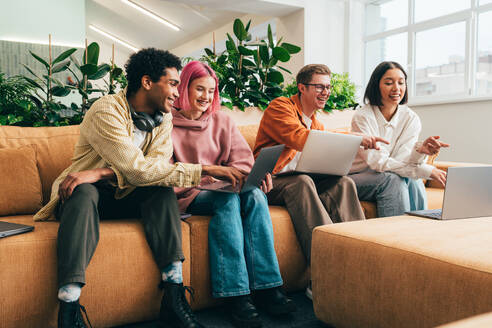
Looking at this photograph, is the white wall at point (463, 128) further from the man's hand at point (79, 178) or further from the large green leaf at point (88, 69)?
the man's hand at point (79, 178)

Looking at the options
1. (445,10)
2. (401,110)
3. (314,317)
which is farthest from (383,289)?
(445,10)

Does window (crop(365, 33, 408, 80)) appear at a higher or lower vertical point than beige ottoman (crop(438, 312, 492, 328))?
higher

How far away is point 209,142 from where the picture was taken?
1.89 meters

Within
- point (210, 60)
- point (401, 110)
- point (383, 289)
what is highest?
point (210, 60)

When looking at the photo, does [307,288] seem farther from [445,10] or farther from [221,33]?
[221,33]

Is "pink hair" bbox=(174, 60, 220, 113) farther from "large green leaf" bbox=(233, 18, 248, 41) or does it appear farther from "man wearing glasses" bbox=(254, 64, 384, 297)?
"large green leaf" bbox=(233, 18, 248, 41)

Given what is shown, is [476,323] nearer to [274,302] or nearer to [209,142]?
[274,302]

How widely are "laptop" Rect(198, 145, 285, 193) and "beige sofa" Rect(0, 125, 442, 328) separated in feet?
0.49

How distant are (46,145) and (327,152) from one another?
128cm

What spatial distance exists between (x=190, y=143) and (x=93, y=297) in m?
0.77

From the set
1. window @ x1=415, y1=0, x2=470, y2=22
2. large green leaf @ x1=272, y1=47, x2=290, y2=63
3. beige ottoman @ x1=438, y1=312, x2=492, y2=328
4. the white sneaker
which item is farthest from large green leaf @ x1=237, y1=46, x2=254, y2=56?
window @ x1=415, y1=0, x2=470, y2=22

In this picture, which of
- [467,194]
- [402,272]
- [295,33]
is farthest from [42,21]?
[402,272]

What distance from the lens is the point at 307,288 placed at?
1726 mm

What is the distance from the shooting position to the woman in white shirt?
2051mm
